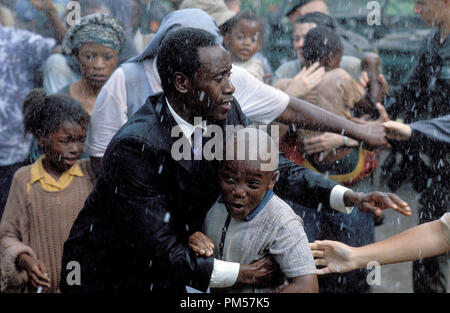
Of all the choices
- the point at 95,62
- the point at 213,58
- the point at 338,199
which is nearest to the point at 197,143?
the point at 213,58

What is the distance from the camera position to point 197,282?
2.79 meters

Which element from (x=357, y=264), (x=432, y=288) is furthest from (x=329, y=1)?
(x=357, y=264)

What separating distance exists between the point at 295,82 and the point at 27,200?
218 centimetres

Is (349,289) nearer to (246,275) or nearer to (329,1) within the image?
(246,275)

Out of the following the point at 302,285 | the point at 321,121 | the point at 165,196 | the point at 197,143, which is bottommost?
the point at 302,285

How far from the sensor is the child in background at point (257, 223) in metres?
2.83

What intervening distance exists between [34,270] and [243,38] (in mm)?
2853

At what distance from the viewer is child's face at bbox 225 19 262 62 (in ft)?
18.1

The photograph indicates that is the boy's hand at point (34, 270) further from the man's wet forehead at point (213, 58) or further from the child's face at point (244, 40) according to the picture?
the child's face at point (244, 40)

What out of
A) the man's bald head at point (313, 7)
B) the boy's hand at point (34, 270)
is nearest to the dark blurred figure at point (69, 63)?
the boy's hand at point (34, 270)

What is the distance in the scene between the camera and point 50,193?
3.88 m

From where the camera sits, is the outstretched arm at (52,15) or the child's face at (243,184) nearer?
the child's face at (243,184)

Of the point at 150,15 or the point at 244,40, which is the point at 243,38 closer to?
the point at 244,40

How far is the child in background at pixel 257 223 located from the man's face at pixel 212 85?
0.52ft
